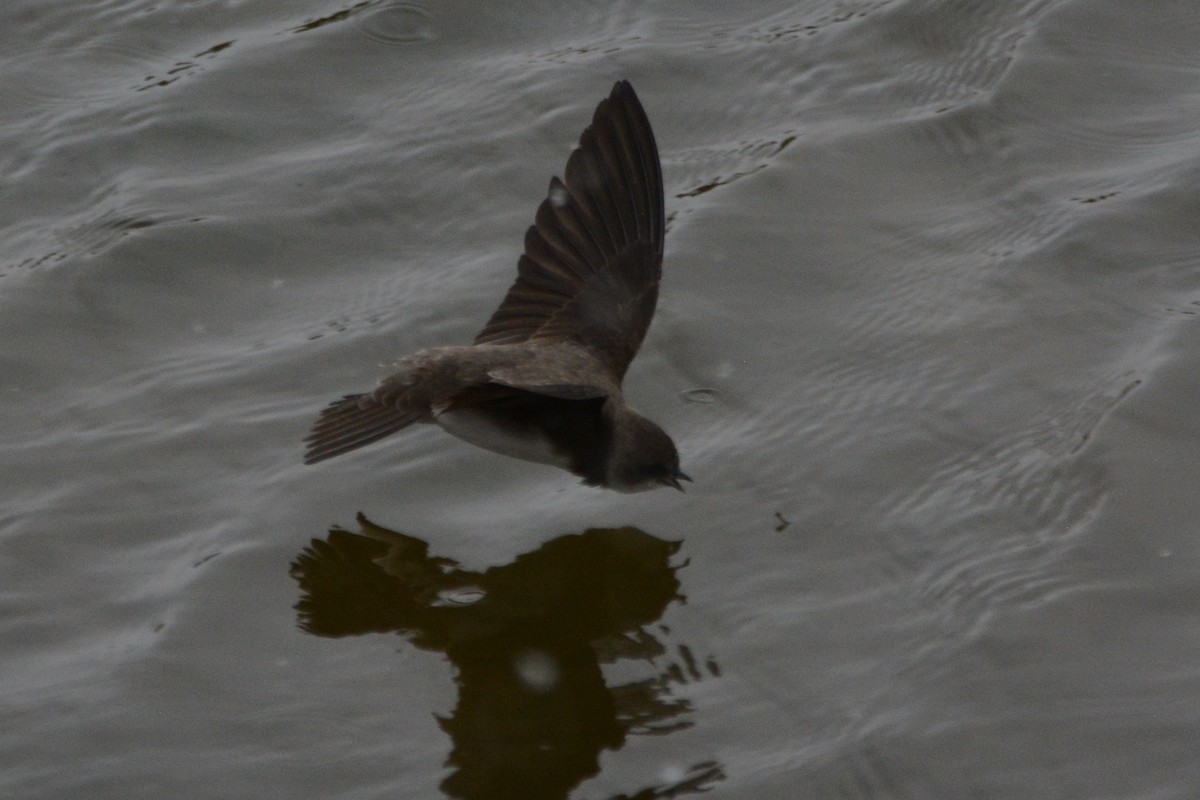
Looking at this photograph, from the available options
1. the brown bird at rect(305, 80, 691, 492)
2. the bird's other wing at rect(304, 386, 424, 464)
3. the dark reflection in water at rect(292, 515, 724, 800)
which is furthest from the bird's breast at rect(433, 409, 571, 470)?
the dark reflection in water at rect(292, 515, 724, 800)

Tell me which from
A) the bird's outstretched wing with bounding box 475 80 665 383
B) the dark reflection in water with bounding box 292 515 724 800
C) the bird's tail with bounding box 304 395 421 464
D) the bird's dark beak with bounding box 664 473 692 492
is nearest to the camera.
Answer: the dark reflection in water with bounding box 292 515 724 800

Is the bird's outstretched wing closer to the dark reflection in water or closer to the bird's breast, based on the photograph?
the bird's breast

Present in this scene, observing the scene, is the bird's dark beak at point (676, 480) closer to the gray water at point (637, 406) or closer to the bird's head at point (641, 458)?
the bird's head at point (641, 458)

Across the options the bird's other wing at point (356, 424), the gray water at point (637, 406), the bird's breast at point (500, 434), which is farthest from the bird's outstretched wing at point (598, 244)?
the bird's other wing at point (356, 424)

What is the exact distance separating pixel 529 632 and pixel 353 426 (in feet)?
2.54

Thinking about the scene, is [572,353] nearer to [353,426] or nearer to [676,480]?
[676,480]

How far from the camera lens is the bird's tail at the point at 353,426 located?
15.1ft

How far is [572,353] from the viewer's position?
5086 millimetres

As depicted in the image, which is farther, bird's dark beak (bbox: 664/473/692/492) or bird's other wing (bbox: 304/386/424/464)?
bird's dark beak (bbox: 664/473/692/492)

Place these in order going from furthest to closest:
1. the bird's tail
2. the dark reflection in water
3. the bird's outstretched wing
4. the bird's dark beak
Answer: the bird's outstretched wing
the bird's dark beak
the bird's tail
the dark reflection in water

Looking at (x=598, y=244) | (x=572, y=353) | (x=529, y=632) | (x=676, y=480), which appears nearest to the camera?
(x=529, y=632)

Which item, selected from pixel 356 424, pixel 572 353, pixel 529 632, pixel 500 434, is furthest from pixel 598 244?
pixel 529 632

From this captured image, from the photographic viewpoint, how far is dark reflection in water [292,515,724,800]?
12.8 ft

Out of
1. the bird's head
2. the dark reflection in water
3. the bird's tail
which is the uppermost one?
the bird's tail
